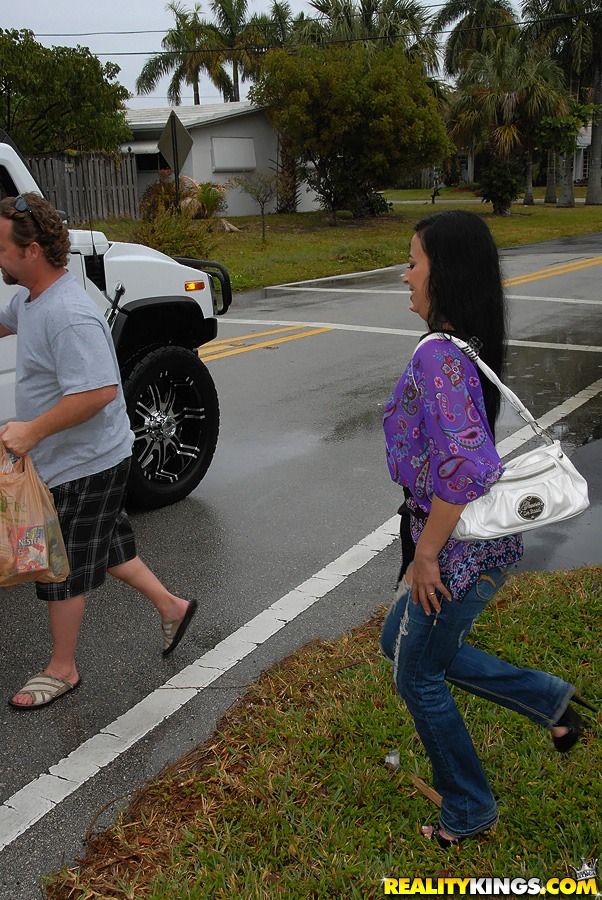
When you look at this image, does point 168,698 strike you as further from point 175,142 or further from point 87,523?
point 175,142

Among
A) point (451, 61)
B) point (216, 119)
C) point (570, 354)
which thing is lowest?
point (570, 354)

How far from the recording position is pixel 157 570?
4.91m

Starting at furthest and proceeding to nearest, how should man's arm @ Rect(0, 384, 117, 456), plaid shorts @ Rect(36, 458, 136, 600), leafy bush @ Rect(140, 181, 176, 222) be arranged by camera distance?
1. leafy bush @ Rect(140, 181, 176, 222)
2. plaid shorts @ Rect(36, 458, 136, 600)
3. man's arm @ Rect(0, 384, 117, 456)

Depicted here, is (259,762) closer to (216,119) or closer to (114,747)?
(114,747)

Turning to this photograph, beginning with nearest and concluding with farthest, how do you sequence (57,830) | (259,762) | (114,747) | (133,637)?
(57,830)
(259,762)
(114,747)
(133,637)

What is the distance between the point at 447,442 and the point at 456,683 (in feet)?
2.52

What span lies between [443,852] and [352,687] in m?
0.91

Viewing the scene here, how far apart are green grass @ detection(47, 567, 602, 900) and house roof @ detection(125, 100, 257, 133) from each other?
30577mm

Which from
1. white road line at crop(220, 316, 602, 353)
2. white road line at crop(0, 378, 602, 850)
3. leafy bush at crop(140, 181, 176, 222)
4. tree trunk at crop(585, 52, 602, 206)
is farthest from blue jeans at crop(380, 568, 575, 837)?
tree trunk at crop(585, 52, 602, 206)

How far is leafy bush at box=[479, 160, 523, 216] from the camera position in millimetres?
34625

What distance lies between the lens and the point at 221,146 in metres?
33.9

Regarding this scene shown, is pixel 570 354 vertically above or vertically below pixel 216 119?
below

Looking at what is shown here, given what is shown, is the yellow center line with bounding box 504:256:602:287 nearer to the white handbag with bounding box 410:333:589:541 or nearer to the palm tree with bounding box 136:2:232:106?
the white handbag with bounding box 410:333:589:541

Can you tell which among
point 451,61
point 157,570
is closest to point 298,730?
point 157,570
